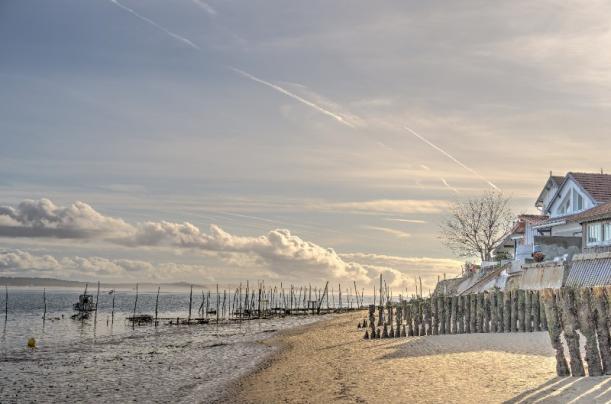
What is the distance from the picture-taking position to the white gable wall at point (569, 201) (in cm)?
4838

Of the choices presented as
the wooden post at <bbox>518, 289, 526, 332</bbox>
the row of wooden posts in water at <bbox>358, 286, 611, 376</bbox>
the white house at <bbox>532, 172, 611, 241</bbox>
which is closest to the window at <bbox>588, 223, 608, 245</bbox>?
the white house at <bbox>532, 172, 611, 241</bbox>

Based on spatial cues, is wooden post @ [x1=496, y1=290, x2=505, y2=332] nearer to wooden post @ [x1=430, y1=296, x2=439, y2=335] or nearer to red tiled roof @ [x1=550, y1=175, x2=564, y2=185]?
wooden post @ [x1=430, y1=296, x2=439, y2=335]

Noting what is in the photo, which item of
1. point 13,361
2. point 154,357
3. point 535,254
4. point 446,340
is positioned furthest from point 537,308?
point 13,361

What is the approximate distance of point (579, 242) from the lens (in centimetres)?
4550

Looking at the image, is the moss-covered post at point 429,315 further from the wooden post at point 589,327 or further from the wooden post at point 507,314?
the wooden post at point 589,327

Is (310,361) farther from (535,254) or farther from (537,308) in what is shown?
(535,254)

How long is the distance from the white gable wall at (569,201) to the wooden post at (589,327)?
3409cm

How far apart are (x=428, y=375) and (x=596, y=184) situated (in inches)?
1448

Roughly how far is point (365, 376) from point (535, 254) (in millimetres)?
26154

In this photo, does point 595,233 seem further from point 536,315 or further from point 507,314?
point 536,315

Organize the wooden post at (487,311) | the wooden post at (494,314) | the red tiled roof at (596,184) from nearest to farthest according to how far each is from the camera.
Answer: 1. the wooden post at (494,314)
2. the wooden post at (487,311)
3. the red tiled roof at (596,184)

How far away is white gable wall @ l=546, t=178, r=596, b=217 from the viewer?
159ft

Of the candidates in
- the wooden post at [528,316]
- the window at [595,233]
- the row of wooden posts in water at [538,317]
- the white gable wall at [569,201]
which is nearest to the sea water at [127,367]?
the row of wooden posts in water at [538,317]

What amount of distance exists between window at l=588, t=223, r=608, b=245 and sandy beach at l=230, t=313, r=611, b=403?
1914 centimetres
